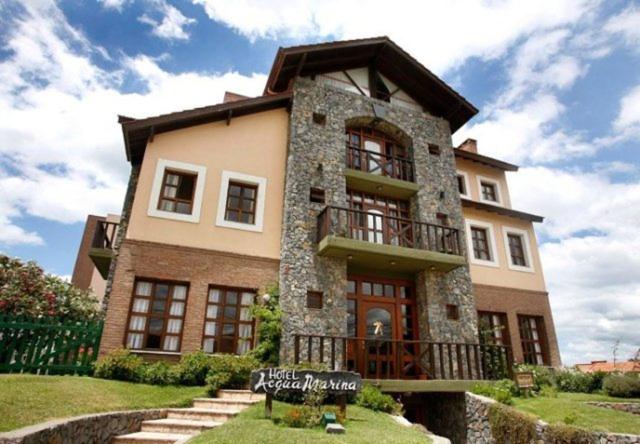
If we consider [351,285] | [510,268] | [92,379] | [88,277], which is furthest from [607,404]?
[88,277]

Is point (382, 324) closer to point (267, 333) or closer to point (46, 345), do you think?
point (267, 333)

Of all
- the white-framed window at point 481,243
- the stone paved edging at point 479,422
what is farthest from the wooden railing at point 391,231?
the stone paved edging at point 479,422

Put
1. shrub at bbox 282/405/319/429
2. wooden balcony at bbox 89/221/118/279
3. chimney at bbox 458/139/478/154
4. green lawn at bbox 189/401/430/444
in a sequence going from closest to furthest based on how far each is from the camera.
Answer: green lawn at bbox 189/401/430/444, shrub at bbox 282/405/319/429, wooden balcony at bbox 89/221/118/279, chimney at bbox 458/139/478/154

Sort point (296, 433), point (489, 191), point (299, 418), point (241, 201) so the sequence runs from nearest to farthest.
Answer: point (296, 433)
point (299, 418)
point (241, 201)
point (489, 191)

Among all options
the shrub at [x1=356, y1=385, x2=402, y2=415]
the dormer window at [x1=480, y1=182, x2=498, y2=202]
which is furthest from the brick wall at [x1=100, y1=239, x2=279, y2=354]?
the dormer window at [x1=480, y1=182, x2=498, y2=202]

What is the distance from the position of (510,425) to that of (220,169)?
1072 cm

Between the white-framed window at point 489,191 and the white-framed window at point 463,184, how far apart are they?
2.46ft

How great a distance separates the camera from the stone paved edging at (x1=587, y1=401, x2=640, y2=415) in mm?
10534

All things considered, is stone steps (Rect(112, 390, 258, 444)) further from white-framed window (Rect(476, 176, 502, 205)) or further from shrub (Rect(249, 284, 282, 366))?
white-framed window (Rect(476, 176, 502, 205))

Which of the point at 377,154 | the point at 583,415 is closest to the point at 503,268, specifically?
the point at 377,154

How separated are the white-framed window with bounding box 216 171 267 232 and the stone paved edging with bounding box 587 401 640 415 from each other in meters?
10.9

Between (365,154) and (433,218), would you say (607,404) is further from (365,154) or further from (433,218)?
(365,154)

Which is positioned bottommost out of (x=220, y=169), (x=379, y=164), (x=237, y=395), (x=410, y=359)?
(x=237, y=395)

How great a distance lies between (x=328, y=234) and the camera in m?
12.1
